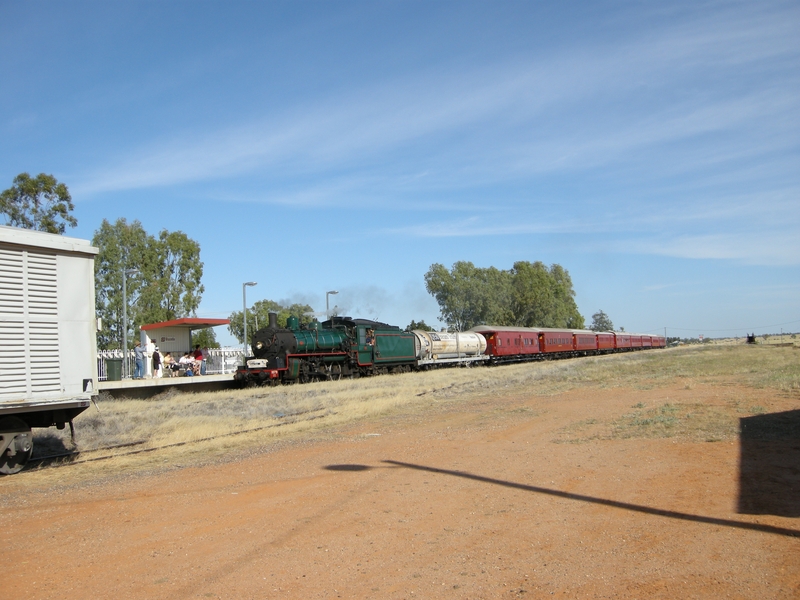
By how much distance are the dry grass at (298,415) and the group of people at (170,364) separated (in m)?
3.43

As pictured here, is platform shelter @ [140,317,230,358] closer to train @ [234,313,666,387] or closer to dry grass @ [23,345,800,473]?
train @ [234,313,666,387]

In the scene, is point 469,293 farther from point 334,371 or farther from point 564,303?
point 334,371

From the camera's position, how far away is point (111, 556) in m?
6.46

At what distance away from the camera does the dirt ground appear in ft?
17.9

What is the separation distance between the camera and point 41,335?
11.2 metres

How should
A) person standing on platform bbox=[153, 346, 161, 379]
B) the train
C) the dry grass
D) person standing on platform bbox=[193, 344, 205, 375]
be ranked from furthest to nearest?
person standing on platform bbox=[193, 344, 205, 375] < the train < person standing on platform bbox=[153, 346, 161, 379] < the dry grass

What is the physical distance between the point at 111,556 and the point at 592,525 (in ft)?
Result: 16.1

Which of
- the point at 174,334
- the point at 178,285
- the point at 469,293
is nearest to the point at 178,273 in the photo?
the point at 178,285

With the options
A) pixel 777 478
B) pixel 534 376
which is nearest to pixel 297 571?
pixel 777 478

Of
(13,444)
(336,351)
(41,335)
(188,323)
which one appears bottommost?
(13,444)

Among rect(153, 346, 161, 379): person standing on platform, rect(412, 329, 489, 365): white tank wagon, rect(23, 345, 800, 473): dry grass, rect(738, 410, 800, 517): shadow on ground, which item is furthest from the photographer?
rect(412, 329, 489, 365): white tank wagon

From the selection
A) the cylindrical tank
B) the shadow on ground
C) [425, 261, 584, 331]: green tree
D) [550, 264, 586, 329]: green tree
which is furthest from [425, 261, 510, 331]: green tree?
the shadow on ground

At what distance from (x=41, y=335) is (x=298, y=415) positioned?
8544mm

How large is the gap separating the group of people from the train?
8.71 ft
